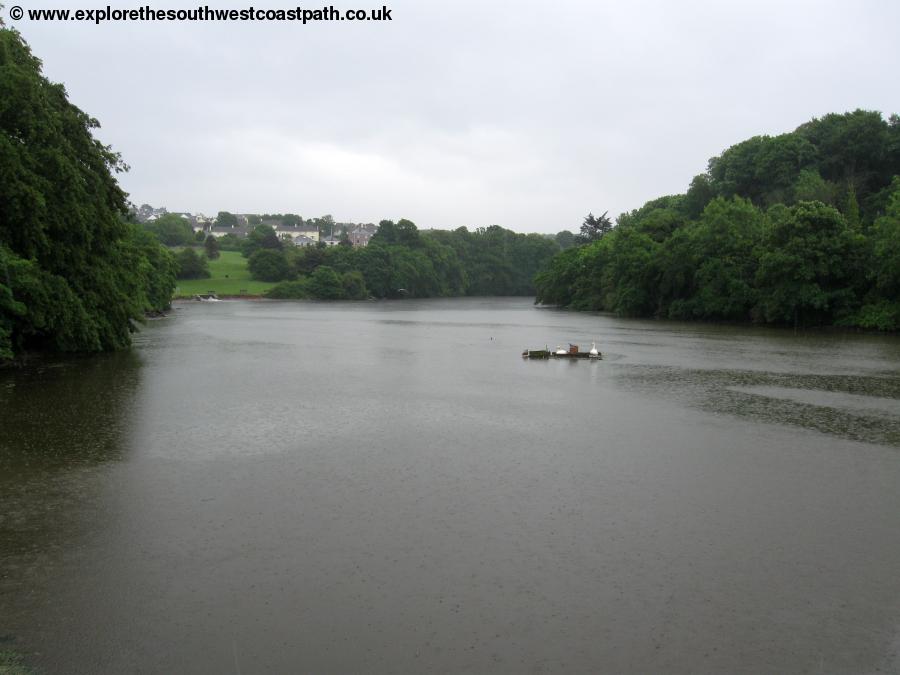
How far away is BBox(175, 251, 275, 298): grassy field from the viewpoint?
4439 inches

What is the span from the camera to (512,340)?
44.9 m

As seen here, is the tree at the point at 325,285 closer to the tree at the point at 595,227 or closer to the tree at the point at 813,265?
the tree at the point at 595,227

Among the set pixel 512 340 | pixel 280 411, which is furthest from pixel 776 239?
pixel 280 411

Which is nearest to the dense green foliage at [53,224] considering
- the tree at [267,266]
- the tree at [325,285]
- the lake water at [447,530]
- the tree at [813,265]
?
the lake water at [447,530]

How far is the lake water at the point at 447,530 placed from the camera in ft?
24.6

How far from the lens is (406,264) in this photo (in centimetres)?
13338

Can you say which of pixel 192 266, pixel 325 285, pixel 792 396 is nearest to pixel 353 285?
pixel 325 285

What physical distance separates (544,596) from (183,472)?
793 centimetres

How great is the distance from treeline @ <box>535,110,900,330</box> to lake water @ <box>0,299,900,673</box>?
33383 mm

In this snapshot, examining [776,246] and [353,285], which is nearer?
[776,246]

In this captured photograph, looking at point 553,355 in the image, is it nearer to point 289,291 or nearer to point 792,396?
point 792,396

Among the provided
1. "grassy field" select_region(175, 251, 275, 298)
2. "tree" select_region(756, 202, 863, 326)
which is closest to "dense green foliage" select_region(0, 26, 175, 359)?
"tree" select_region(756, 202, 863, 326)

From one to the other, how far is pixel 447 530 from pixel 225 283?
115517 mm

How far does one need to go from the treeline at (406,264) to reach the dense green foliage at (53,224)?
3302 inches
